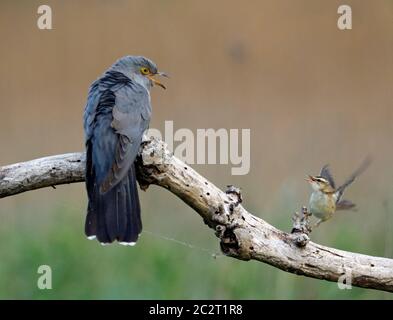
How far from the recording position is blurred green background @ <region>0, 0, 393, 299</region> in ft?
19.5

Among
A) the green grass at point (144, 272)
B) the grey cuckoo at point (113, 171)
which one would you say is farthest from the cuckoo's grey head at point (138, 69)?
the green grass at point (144, 272)

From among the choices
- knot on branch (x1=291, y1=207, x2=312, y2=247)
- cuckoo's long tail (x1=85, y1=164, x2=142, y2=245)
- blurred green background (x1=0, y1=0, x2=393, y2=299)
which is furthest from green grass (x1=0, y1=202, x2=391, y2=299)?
knot on branch (x1=291, y1=207, x2=312, y2=247)

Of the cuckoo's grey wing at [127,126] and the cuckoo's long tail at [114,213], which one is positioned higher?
the cuckoo's grey wing at [127,126]

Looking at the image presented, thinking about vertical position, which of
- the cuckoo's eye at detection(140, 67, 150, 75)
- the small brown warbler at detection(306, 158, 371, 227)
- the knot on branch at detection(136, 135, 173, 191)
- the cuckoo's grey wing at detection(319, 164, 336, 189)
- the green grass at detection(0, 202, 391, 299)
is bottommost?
the green grass at detection(0, 202, 391, 299)

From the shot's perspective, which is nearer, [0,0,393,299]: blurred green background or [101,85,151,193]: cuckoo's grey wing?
[101,85,151,193]: cuckoo's grey wing

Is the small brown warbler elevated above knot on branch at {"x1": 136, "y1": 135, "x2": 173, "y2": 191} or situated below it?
below

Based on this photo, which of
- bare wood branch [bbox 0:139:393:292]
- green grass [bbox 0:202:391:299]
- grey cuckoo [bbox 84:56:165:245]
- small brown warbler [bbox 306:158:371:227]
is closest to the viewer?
bare wood branch [bbox 0:139:393:292]

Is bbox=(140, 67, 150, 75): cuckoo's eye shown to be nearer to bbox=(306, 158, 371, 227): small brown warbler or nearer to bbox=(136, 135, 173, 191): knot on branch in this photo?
bbox=(136, 135, 173, 191): knot on branch

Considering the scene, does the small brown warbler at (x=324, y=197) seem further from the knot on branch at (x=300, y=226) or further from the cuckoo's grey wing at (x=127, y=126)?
the cuckoo's grey wing at (x=127, y=126)

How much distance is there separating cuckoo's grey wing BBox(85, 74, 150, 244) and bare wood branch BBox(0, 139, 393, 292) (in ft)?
0.32

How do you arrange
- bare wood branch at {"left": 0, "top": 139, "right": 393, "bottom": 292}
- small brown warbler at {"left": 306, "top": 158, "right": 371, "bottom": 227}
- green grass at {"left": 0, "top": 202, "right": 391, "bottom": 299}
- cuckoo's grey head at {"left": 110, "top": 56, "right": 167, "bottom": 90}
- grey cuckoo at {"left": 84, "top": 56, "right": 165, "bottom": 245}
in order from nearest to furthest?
bare wood branch at {"left": 0, "top": 139, "right": 393, "bottom": 292} → grey cuckoo at {"left": 84, "top": 56, "right": 165, "bottom": 245} → small brown warbler at {"left": 306, "top": 158, "right": 371, "bottom": 227} → cuckoo's grey head at {"left": 110, "top": 56, "right": 167, "bottom": 90} → green grass at {"left": 0, "top": 202, "right": 391, "bottom": 299}

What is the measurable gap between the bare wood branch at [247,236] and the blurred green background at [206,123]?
3.05 ft

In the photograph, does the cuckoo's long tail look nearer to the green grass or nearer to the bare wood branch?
the bare wood branch

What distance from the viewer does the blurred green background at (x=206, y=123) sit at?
5945 mm
